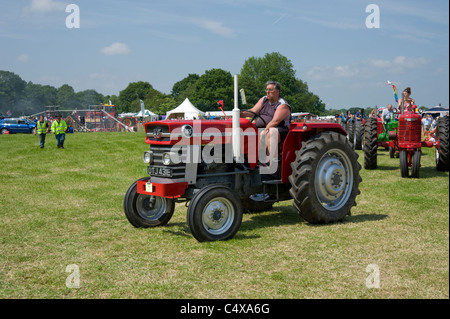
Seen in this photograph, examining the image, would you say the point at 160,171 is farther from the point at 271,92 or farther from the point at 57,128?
the point at 57,128

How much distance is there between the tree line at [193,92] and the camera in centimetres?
5684

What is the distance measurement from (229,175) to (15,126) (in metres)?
36.0

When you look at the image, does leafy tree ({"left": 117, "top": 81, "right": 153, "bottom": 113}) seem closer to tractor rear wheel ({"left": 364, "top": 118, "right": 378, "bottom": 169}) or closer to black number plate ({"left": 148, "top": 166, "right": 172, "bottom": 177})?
tractor rear wheel ({"left": 364, "top": 118, "right": 378, "bottom": 169})

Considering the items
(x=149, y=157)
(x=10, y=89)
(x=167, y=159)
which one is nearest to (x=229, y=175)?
(x=167, y=159)

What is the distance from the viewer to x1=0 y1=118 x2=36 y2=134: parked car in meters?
36.7

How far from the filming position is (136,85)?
112688 millimetres

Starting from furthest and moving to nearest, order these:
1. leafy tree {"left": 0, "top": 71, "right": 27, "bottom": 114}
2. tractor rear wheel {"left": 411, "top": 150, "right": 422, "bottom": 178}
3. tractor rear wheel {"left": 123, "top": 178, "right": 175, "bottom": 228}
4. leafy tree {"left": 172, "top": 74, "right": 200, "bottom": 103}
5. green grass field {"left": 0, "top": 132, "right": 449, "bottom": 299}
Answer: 1. leafy tree {"left": 172, "top": 74, "right": 200, "bottom": 103}
2. leafy tree {"left": 0, "top": 71, "right": 27, "bottom": 114}
3. tractor rear wheel {"left": 411, "top": 150, "right": 422, "bottom": 178}
4. tractor rear wheel {"left": 123, "top": 178, "right": 175, "bottom": 228}
5. green grass field {"left": 0, "top": 132, "right": 449, "bottom": 299}

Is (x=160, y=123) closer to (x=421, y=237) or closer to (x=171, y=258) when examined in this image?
(x=171, y=258)

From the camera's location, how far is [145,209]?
6113 mm

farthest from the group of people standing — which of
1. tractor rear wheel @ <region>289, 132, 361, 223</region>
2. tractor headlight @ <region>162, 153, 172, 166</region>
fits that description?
tractor rear wheel @ <region>289, 132, 361, 223</region>

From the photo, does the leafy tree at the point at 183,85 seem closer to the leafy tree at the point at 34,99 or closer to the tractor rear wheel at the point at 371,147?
the leafy tree at the point at 34,99

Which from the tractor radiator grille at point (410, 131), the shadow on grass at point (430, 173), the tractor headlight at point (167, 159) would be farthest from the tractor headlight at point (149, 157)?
the shadow on grass at point (430, 173)

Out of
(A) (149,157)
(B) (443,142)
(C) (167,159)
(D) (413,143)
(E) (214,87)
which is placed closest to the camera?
(C) (167,159)

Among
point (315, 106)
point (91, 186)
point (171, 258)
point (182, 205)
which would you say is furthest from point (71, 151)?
point (315, 106)
